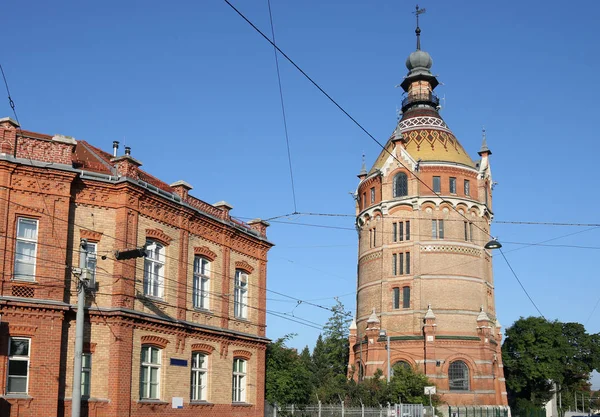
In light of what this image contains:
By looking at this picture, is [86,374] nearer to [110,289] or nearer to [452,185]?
[110,289]

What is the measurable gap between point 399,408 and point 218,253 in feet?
57.6

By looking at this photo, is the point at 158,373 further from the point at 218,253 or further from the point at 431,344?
the point at 431,344

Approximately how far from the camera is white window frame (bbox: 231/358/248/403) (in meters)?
30.1

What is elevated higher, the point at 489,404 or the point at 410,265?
the point at 410,265

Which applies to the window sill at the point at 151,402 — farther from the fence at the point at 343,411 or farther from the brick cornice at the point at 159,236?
the fence at the point at 343,411

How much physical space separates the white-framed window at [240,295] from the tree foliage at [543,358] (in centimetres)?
4448

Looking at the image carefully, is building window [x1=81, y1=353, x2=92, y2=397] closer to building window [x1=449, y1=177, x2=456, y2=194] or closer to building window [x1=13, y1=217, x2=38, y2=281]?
building window [x1=13, y1=217, x2=38, y2=281]

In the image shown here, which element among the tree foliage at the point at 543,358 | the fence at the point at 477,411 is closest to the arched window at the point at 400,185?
the fence at the point at 477,411

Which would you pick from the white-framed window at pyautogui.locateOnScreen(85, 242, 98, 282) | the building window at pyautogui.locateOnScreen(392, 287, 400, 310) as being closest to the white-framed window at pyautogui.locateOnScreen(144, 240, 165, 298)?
the white-framed window at pyautogui.locateOnScreen(85, 242, 98, 282)

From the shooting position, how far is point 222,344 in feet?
95.5

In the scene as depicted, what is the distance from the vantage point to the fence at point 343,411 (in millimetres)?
34500

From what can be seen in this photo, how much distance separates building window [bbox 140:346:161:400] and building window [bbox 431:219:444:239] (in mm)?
35625

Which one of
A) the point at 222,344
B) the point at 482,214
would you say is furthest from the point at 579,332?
the point at 222,344

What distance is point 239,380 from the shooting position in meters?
30.6
